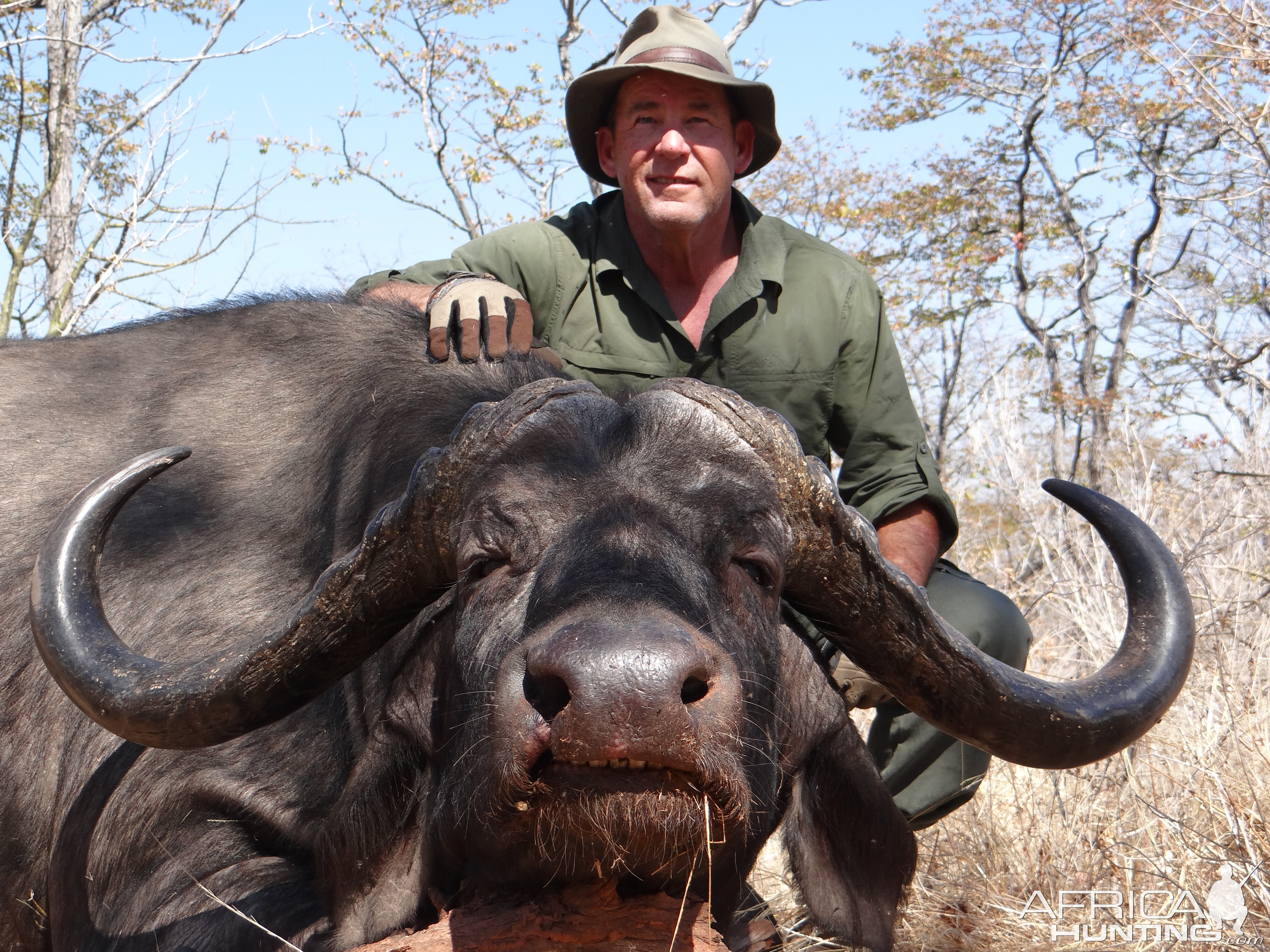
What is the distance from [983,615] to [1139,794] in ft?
2.95

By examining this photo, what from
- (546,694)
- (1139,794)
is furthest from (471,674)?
(1139,794)

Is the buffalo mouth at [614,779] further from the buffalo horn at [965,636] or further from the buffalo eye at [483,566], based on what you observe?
the buffalo horn at [965,636]

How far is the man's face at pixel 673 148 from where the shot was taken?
4645mm

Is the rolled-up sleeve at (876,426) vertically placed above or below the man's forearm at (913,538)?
above

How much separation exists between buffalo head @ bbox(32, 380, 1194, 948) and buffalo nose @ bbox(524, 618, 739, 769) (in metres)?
0.01

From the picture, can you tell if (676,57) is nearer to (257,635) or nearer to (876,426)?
(876,426)

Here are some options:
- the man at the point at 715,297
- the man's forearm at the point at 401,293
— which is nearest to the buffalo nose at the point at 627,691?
the man's forearm at the point at 401,293

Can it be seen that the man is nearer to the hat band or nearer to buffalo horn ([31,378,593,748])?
the hat band

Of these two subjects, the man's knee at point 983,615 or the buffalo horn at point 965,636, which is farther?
the man's knee at point 983,615

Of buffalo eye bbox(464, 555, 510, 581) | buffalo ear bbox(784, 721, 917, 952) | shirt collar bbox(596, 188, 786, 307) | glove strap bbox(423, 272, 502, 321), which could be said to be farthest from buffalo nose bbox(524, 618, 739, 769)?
shirt collar bbox(596, 188, 786, 307)

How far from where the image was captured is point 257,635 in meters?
2.78

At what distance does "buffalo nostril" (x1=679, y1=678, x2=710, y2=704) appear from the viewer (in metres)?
2.18

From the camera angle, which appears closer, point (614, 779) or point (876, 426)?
point (614, 779)

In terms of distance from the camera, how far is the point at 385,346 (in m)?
3.82
